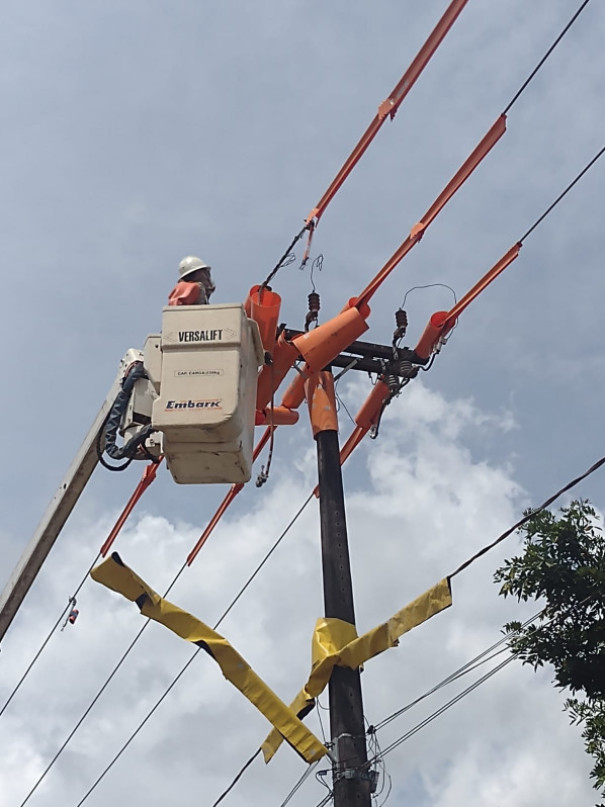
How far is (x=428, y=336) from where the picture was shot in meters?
7.81

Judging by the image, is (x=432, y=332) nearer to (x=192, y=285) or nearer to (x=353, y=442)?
(x=353, y=442)

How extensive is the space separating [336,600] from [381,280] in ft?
8.18

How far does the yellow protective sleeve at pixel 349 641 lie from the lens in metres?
5.74

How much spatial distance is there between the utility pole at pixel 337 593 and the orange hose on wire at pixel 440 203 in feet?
3.44

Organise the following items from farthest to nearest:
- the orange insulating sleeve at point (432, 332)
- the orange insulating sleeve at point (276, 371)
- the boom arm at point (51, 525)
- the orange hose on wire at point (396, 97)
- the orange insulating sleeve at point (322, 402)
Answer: the orange insulating sleeve at point (432, 332), the orange insulating sleeve at point (322, 402), the orange insulating sleeve at point (276, 371), the boom arm at point (51, 525), the orange hose on wire at point (396, 97)

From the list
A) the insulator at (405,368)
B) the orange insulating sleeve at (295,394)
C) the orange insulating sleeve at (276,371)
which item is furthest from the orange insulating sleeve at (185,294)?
the insulator at (405,368)

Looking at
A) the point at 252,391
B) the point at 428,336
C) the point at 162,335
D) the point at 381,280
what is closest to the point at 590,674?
the point at 428,336

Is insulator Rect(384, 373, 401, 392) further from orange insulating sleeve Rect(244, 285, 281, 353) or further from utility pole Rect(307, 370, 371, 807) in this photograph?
orange insulating sleeve Rect(244, 285, 281, 353)

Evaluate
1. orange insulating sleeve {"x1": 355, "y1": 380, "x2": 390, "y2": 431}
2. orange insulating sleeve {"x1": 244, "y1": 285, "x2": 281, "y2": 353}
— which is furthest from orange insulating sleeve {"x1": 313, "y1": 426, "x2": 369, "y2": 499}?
orange insulating sleeve {"x1": 244, "y1": 285, "x2": 281, "y2": 353}

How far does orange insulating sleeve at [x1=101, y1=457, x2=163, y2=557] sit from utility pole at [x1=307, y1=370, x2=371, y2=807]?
1.56 meters

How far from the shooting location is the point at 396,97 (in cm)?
566

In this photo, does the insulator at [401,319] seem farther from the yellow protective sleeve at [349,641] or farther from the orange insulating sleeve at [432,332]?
the yellow protective sleeve at [349,641]

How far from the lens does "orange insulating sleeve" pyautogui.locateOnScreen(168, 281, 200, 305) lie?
535 centimetres

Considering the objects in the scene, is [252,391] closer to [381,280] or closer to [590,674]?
[381,280]
